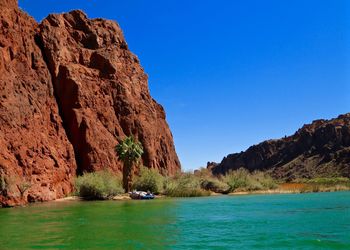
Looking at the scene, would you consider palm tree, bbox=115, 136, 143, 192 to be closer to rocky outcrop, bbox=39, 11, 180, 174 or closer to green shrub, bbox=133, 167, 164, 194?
green shrub, bbox=133, 167, 164, 194

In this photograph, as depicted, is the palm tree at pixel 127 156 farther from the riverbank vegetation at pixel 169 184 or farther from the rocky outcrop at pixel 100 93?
the rocky outcrop at pixel 100 93

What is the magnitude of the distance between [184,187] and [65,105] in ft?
106

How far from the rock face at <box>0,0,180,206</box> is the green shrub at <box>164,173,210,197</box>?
1715cm

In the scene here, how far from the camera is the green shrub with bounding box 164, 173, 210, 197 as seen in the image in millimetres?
85938

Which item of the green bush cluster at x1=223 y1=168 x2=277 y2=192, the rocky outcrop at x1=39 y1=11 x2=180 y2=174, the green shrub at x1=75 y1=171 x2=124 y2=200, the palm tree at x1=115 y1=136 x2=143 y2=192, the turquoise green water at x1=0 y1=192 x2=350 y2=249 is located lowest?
the turquoise green water at x1=0 y1=192 x2=350 y2=249

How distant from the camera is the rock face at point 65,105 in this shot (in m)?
74.2

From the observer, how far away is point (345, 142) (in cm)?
19925

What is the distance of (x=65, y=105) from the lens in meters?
97.3

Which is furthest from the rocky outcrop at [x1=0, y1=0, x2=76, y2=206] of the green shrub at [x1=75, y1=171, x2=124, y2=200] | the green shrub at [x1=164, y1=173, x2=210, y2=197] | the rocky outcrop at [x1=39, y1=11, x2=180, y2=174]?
the green shrub at [x1=164, y1=173, x2=210, y2=197]

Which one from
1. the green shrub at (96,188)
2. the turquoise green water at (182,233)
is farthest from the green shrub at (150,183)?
the turquoise green water at (182,233)

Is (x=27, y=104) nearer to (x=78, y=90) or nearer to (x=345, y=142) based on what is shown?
(x=78, y=90)

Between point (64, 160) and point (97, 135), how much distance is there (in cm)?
1294

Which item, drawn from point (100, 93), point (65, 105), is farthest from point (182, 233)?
point (100, 93)

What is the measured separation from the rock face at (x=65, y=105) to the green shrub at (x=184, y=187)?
17.1 metres
